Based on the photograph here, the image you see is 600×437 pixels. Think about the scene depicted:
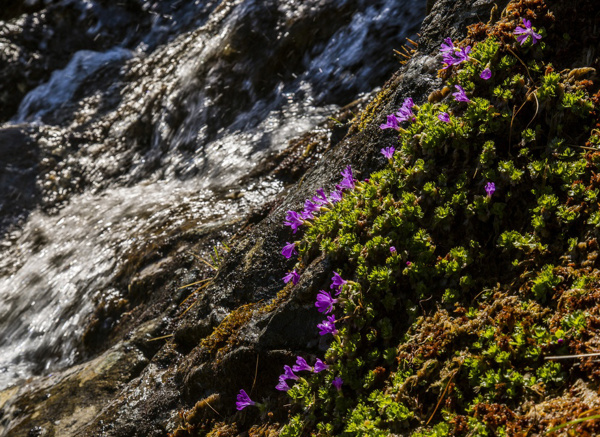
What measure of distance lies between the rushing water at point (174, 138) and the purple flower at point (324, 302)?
171 inches

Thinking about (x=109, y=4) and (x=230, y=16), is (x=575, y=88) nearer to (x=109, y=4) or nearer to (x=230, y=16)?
(x=230, y=16)

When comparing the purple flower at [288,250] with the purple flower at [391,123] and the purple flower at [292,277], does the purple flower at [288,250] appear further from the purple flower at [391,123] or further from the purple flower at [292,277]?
the purple flower at [391,123]

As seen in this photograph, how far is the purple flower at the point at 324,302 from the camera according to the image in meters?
3.47

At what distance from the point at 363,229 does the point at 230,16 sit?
1088 cm

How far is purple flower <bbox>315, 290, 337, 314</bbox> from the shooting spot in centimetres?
Result: 347

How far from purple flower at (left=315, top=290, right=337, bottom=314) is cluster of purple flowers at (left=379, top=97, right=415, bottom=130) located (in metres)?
1.43

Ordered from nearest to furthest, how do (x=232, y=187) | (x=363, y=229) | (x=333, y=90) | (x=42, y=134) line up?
(x=363, y=229), (x=232, y=187), (x=333, y=90), (x=42, y=134)

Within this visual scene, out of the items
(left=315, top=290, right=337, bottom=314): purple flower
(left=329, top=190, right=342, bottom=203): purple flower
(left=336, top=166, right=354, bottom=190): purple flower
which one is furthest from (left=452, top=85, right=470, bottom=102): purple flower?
(left=315, top=290, right=337, bottom=314): purple flower

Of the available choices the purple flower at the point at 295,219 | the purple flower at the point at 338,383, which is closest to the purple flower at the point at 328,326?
the purple flower at the point at 338,383

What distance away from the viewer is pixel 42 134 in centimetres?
1468

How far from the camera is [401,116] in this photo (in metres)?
4.17

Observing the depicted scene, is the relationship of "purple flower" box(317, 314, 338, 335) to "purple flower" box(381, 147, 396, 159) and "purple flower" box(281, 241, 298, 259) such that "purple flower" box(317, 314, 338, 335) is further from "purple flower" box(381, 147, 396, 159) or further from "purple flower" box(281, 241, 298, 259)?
"purple flower" box(381, 147, 396, 159)

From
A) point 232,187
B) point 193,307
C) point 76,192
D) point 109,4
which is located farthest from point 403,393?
point 109,4

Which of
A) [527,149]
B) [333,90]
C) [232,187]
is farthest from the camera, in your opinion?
[333,90]
